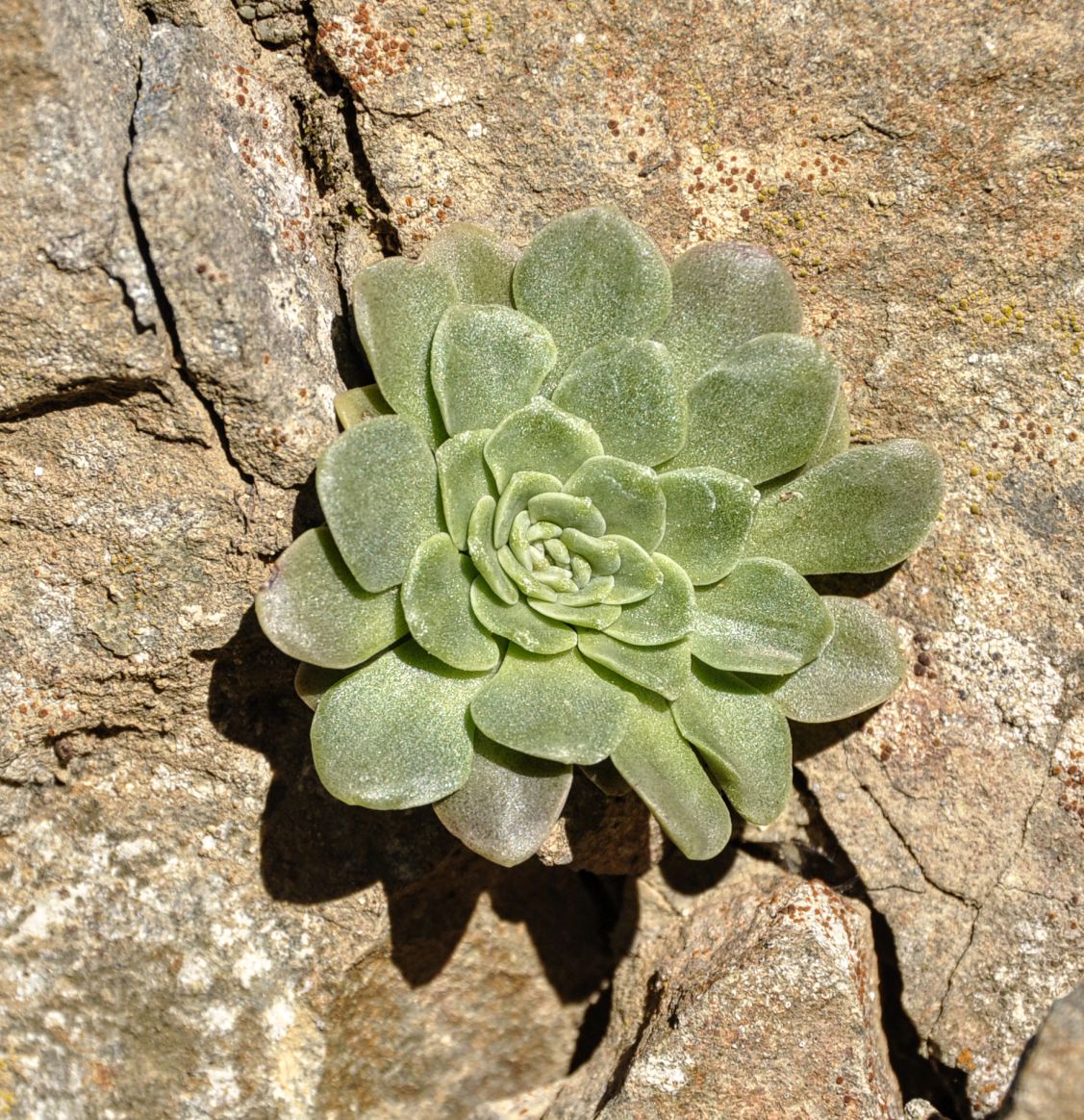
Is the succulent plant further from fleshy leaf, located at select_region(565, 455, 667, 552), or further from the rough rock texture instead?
the rough rock texture

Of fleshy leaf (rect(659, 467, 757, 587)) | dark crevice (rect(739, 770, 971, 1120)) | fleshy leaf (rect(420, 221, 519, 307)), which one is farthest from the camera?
dark crevice (rect(739, 770, 971, 1120))

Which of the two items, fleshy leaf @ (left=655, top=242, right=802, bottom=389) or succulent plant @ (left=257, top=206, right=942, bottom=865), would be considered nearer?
succulent plant @ (left=257, top=206, right=942, bottom=865)

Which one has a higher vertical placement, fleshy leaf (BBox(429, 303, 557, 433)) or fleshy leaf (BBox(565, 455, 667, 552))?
fleshy leaf (BBox(429, 303, 557, 433))

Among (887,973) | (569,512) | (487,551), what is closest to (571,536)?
(569,512)

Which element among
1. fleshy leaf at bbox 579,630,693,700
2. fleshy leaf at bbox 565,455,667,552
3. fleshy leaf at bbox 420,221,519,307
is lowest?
fleshy leaf at bbox 579,630,693,700

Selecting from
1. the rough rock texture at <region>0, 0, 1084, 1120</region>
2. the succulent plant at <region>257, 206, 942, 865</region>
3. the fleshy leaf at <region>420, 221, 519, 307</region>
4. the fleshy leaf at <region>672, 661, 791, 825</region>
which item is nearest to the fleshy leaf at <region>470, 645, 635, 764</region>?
the succulent plant at <region>257, 206, 942, 865</region>

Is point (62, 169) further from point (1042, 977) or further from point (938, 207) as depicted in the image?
point (1042, 977)

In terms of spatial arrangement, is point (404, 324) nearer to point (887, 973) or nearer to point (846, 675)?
point (846, 675)

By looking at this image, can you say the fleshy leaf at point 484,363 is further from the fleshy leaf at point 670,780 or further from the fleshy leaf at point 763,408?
the fleshy leaf at point 670,780
